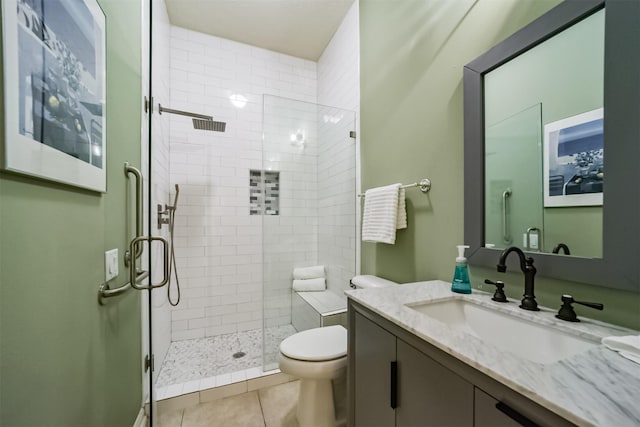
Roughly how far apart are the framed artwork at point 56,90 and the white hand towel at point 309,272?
1.70m

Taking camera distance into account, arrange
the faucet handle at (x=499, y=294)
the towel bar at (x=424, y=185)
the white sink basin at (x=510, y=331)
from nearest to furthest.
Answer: the white sink basin at (x=510, y=331)
the faucet handle at (x=499, y=294)
the towel bar at (x=424, y=185)

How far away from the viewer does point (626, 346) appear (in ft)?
1.96

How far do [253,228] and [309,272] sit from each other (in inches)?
33.4

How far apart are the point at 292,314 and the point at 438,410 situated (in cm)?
178

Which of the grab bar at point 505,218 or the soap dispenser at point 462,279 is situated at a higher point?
the grab bar at point 505,218

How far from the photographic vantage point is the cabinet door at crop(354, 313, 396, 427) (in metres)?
0.90

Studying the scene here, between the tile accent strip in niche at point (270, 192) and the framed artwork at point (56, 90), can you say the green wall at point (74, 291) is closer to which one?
the framed artwork at point (56, 90)

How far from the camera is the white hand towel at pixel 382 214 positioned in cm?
160

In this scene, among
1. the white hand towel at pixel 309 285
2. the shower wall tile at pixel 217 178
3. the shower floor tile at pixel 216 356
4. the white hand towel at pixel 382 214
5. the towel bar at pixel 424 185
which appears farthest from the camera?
the shower wall tile at pixel 217 178

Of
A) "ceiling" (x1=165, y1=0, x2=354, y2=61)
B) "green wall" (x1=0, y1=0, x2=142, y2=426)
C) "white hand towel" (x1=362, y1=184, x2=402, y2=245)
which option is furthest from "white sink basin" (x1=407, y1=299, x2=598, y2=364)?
"ceiling" (x1=165, y1=0, x2=354, y2=61)

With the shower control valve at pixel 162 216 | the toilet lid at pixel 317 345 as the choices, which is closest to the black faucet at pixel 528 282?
the toilet lid at pixel 317 345

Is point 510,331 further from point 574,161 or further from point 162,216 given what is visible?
point 162,216

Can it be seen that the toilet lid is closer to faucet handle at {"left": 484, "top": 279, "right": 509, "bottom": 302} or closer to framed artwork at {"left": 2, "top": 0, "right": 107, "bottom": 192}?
faucet handle at {"left": 484, "top": 279, "right": 509, "bottom": 302}

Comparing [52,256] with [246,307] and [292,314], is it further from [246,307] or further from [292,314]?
[246,307]
